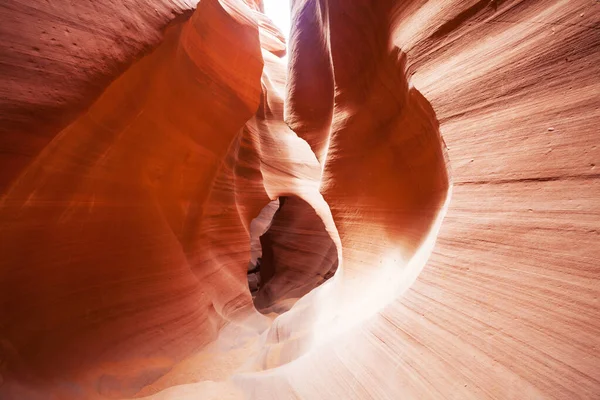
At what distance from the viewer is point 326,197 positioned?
3018mm

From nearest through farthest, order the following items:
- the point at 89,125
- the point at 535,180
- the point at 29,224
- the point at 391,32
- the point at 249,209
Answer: the point at 535,180
the point at 391,32
the point at 29,224
the point at 89,125
the point at 249,209

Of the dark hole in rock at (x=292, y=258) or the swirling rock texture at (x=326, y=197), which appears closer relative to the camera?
the swirling rock texture at (x=326, y=197)

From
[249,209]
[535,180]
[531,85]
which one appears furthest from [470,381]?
[249,209]

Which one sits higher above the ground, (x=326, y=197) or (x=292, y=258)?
(x=326, y=197)

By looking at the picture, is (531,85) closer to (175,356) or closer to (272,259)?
(175,356)

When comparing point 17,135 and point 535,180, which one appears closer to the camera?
point 535,180

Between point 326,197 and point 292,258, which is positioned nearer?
point 326,197

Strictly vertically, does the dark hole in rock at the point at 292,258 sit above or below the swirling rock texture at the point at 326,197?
below

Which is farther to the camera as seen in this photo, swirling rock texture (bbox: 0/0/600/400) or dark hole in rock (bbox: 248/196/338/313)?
dark hole in rock (bbox: 248/196/338/313)

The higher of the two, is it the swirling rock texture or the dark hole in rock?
the swirling rock texture

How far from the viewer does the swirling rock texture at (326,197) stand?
2.97 ft

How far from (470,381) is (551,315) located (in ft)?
1.15

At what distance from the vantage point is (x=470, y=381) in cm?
93

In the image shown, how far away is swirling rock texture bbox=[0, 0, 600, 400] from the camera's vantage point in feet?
2.97
